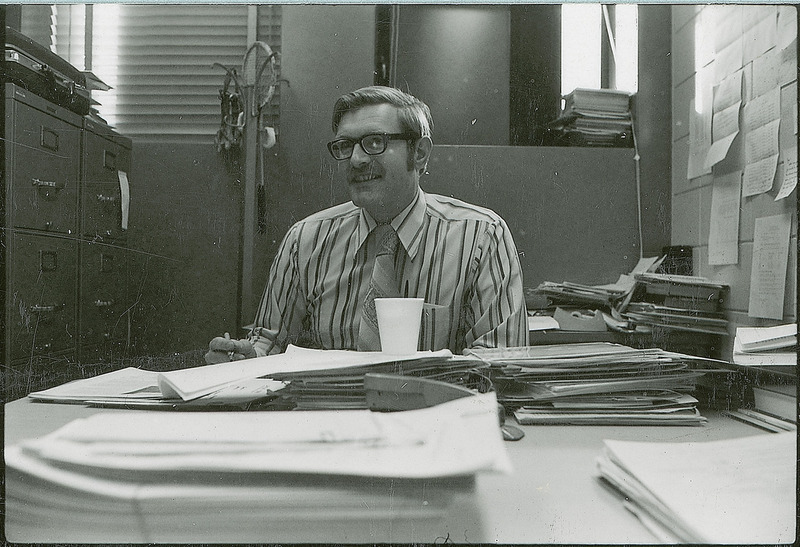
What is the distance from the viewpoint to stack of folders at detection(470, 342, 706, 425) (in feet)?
2.39

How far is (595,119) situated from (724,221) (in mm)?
245

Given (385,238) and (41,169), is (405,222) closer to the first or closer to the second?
(385,238)

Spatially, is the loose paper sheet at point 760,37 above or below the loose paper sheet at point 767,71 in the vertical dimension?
above

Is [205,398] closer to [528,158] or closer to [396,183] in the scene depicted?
[396,183]

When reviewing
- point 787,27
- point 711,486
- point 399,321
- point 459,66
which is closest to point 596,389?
point 711,486

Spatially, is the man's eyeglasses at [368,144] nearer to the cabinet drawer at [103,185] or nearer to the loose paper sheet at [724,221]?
the cabinet drawer at [103,185]

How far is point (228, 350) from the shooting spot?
89 centimetres

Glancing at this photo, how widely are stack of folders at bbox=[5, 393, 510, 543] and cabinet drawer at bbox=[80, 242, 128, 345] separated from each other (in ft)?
0.75

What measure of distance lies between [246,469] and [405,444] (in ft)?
0.56

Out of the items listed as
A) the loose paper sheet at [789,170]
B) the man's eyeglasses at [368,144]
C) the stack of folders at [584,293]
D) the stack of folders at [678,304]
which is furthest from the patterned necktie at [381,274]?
the loose paper sheet at [789,170]

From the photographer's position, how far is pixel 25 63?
868mm

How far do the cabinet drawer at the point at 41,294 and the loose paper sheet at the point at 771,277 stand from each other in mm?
999

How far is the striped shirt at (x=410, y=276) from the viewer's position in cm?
87

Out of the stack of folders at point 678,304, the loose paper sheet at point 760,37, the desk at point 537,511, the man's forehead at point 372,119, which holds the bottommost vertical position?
the desk at point 537,511
